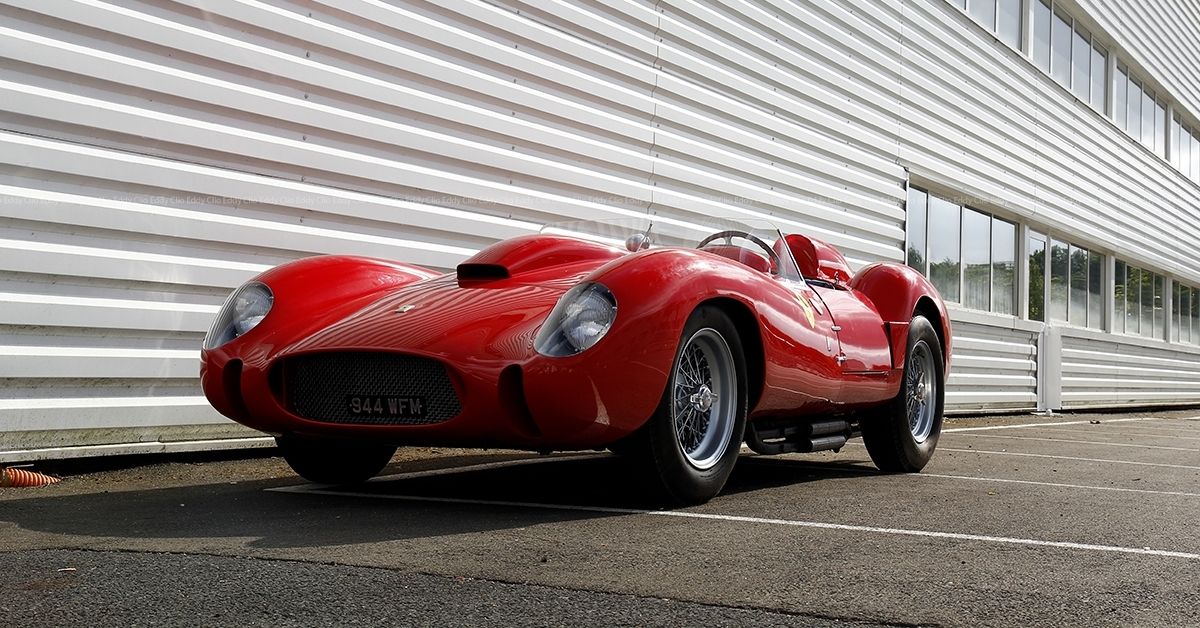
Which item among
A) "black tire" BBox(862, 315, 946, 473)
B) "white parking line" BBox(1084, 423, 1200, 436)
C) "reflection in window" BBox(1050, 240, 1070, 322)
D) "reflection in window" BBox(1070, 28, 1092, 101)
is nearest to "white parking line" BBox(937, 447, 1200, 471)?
"black tire" BBox(862, 315, 946, 473)

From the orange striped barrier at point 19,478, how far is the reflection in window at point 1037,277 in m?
13.6

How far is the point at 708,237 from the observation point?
5.61 m

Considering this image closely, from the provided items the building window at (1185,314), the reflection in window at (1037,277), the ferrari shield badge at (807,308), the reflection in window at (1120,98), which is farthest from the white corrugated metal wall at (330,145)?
the building window at (1185,314)

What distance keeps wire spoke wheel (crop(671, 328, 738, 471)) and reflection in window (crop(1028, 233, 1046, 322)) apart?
41.8 feet

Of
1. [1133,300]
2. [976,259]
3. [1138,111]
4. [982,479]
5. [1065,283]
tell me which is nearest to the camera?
[982,479]

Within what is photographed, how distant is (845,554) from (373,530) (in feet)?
4.38

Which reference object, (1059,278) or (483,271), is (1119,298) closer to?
(1059,278)

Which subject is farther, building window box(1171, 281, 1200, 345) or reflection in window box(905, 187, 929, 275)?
building window box(1171, 281, 1200, 345)

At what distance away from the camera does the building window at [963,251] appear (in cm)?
1344

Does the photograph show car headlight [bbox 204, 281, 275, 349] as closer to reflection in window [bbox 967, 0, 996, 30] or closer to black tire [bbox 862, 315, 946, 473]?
black tire [bbox 862, 315, 946, 473]

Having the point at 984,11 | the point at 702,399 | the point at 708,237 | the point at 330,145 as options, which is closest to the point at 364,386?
the point at 702,399

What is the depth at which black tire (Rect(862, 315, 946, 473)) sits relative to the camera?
19.5ft

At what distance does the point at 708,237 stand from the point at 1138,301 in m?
18.4

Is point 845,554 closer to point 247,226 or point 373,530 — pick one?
point 373,530
